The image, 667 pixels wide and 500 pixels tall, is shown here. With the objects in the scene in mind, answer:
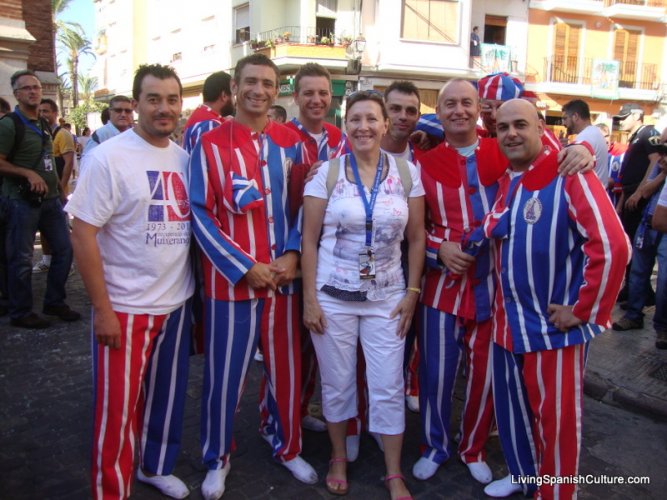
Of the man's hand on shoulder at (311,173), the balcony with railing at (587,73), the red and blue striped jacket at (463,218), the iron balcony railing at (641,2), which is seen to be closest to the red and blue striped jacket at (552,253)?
the red and blue striped jacket at (463,218)

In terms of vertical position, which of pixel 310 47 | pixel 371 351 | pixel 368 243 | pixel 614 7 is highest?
pixel 614 7

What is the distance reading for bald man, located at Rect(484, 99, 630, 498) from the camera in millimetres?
2502

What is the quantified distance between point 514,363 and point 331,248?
1.08 metres

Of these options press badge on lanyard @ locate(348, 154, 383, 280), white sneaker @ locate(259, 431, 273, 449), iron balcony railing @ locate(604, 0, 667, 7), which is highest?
iron balcony railing @ locate(604, 0, 667, 7)

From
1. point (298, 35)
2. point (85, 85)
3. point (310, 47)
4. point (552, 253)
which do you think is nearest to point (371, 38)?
point (310, 47)

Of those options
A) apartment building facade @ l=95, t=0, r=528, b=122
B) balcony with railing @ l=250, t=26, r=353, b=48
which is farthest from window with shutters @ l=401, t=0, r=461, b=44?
balcony with railing @ l=250, t=26, r=353, b=48

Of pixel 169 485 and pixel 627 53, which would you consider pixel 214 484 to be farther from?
pixel 627 53

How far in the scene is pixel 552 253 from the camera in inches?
104

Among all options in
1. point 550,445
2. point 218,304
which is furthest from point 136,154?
point 550,445

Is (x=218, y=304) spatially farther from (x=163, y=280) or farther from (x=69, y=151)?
(x=69, y=151)

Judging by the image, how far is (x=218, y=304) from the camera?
2.95 m

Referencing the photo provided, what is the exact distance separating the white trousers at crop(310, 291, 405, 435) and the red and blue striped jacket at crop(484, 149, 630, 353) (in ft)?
1.85

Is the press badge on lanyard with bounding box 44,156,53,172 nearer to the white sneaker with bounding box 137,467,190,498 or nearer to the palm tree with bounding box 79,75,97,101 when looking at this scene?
the white sneaker with bounding box 137,467,190,498

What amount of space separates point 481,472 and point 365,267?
1.36 m
